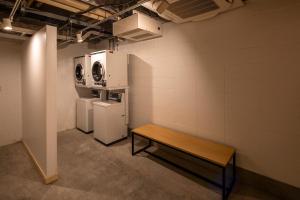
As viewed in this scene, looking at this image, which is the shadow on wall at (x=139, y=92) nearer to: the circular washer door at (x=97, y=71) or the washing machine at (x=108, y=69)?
the washing machine at (x=108, y=69)

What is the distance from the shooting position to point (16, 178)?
251 centimetres

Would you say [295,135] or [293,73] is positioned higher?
[293,73]

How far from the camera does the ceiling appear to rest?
2.41 metres

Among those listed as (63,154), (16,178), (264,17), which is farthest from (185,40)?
(16,178)

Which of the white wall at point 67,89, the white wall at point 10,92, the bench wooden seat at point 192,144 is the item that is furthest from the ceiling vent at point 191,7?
the white wall at point 10,92

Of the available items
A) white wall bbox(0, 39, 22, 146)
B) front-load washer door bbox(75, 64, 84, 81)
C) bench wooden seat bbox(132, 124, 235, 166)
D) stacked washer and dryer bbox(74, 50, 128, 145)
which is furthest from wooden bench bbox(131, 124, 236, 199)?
white wall bbox(0, 39, 22, 146)

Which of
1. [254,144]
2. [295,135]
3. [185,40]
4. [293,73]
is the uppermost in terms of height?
[185,40]

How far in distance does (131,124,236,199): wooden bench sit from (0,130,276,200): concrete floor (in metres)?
0.20

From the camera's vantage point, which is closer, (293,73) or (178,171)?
(293,73)

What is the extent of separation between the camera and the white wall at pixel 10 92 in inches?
141

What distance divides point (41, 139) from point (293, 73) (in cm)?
355

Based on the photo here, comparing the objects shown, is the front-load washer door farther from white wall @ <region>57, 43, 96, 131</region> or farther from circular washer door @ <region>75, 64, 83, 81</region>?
white wall @ <region>57, 43, 96, 131</region>

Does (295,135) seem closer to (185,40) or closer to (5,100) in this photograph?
(185,40)

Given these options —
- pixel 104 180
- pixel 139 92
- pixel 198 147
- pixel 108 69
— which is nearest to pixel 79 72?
pixel 108 69
